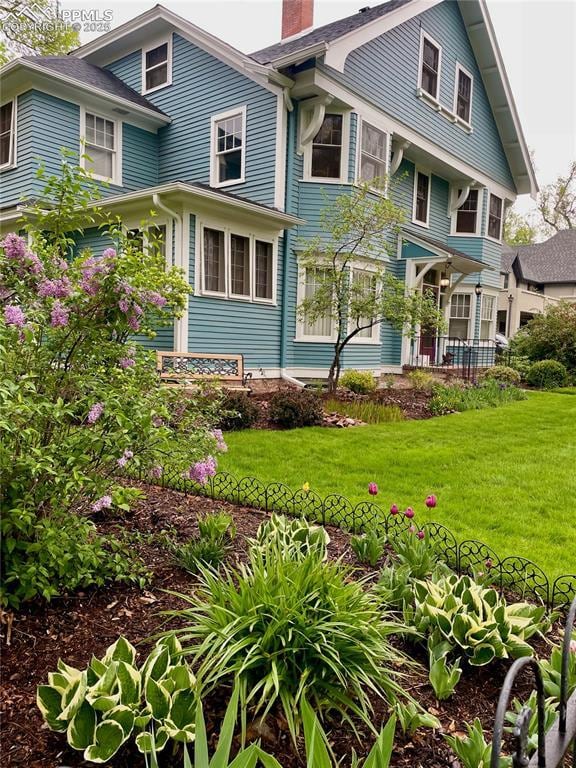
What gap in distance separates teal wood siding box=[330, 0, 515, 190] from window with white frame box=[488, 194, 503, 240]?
0.73 metres

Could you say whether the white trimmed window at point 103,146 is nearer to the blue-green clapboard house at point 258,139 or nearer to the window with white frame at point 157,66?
the blue-green clapboard house at point 258,139

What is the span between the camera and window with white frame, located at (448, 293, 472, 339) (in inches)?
737

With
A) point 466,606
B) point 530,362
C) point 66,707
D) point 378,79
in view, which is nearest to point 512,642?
point 466,606

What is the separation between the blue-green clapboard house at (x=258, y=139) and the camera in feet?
36.9

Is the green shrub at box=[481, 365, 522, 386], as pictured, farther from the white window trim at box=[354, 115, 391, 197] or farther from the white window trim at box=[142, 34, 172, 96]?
the white window trim at box=[142, 34, 172, 96]

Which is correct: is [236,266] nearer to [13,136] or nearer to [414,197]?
[13,136]

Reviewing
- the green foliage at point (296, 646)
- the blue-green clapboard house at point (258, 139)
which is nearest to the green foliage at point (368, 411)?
the blue-green clapboard house at point (258, 139)

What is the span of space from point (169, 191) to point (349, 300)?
13.6 feet

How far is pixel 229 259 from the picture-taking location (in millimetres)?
11453

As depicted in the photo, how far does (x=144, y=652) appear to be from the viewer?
8.20 ft

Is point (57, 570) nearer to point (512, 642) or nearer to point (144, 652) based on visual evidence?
point (144, 652)

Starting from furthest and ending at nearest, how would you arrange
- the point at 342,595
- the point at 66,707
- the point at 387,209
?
the point at 387,209, the point at 342,595, the point at 66,707

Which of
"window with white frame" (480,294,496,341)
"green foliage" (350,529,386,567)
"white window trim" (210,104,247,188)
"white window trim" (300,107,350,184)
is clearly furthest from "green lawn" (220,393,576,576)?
"window with white frame" (480,294,496,341)

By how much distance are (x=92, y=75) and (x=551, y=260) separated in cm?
3489
